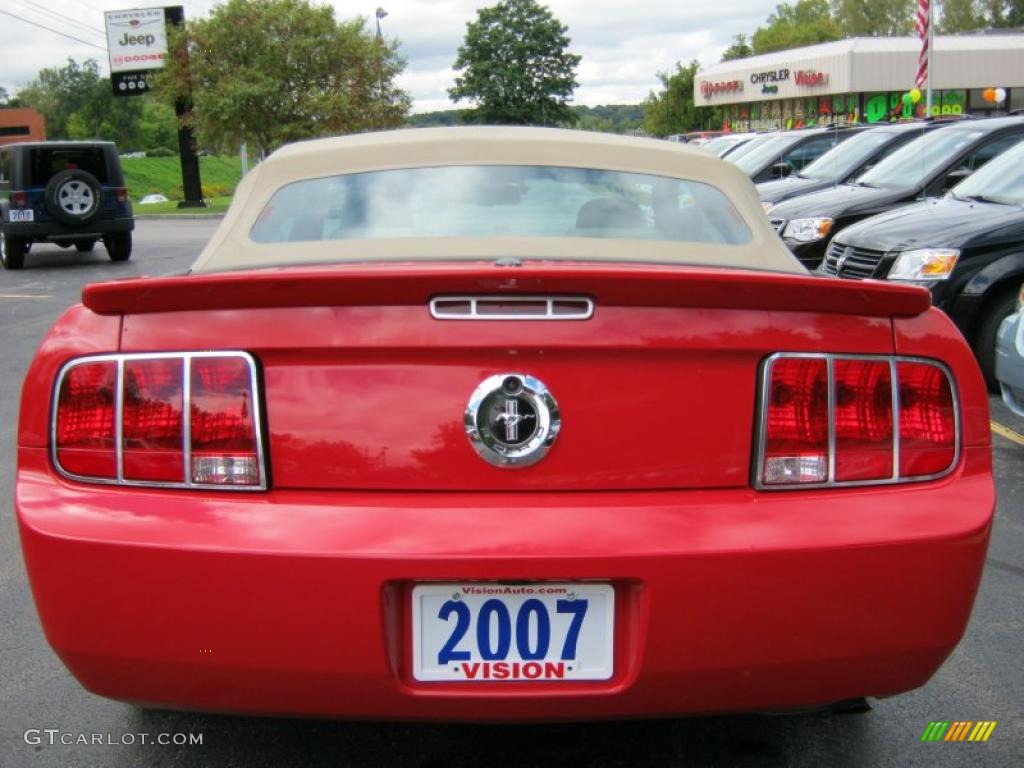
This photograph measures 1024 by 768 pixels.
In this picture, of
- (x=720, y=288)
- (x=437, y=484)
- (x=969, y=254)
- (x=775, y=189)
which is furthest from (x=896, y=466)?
(x=775, y=189)

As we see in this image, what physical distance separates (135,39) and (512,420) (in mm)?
38836

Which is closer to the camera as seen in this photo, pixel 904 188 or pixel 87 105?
pixel 904 188

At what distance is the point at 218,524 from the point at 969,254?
5.89m

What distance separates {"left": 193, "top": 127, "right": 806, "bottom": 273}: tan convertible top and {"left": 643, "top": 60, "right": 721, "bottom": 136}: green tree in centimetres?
6716

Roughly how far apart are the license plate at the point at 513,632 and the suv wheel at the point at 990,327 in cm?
537

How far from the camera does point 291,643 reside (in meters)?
2.16

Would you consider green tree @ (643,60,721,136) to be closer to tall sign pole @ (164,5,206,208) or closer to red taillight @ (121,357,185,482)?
tall sign pole @ (164,5,206,208)

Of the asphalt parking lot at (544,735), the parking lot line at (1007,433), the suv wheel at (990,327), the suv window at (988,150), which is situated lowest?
the parking lot line at (1007,433)

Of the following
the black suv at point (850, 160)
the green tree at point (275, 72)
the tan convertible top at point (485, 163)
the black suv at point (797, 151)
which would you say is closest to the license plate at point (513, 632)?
the tan convertible top at point (485, 163)

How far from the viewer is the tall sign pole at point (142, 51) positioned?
3600cm

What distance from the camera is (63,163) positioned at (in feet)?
56.6

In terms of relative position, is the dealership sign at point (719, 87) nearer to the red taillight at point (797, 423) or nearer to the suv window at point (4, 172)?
the suv window at point (4, 172)

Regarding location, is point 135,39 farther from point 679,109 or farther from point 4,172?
point 679,109

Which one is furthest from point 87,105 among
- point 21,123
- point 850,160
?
point 850,160
